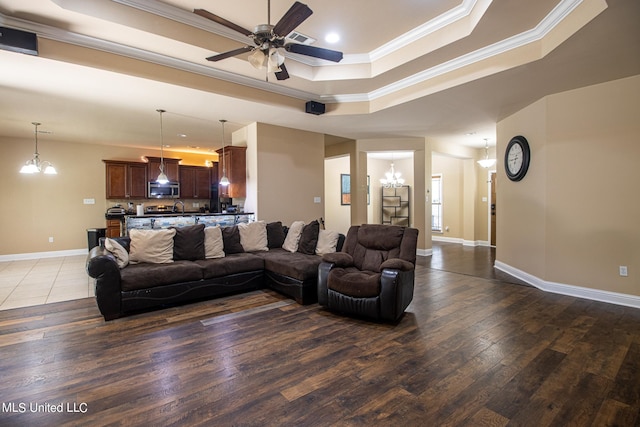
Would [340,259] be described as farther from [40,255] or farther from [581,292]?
[40,255]

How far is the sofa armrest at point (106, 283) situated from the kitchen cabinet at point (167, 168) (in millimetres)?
5637

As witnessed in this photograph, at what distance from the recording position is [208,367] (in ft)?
7.70

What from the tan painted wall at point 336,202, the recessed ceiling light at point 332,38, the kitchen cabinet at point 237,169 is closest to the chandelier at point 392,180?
the tan painted wall at point 336,202

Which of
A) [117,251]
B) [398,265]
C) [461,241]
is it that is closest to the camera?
[398,265]

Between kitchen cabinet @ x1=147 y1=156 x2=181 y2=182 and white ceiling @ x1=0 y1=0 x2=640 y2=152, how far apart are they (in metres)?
2.87

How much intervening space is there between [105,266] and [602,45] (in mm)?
5339

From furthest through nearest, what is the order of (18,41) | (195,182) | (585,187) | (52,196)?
(195,182) → (52,196) → (585,187) → (18,41)

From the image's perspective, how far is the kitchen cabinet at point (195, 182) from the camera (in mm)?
8891

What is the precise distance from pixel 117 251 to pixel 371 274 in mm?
2972

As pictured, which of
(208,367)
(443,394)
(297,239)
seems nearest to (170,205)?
(297,239)

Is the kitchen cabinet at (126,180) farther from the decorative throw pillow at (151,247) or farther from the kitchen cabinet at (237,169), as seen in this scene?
the decorative throw pillow at (151,247)

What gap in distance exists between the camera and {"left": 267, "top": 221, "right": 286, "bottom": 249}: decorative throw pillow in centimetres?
506

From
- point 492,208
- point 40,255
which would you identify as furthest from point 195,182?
point 492,208

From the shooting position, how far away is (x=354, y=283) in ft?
10.6
